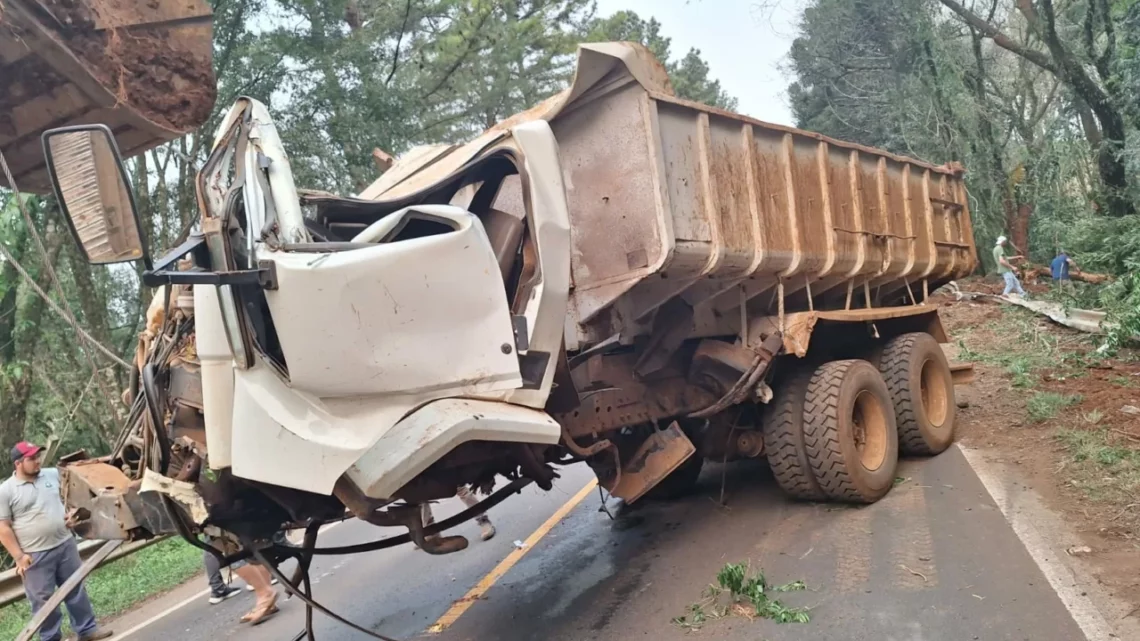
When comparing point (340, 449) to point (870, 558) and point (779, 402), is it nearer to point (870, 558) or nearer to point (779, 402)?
point (870, 558)

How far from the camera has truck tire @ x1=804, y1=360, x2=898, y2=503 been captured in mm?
5441

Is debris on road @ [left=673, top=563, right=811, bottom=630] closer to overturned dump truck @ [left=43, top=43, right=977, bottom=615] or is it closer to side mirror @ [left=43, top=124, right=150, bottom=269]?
overturned dump truck @ [left=43, top=43, right=977, bottom=615]

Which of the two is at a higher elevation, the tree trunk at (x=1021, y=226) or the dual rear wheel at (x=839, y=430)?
the tree trunk at (x=1021, y=226)

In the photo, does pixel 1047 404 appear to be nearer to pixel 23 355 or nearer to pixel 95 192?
pixel 95 192

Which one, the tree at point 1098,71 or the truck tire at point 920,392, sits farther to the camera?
the tree at point 1098,71

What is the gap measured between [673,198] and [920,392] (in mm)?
3546

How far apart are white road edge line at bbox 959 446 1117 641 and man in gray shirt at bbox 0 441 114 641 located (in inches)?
230

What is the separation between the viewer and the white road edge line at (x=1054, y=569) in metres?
3.46

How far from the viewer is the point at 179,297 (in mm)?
3367

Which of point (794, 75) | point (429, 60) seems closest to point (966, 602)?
point (429, 60)

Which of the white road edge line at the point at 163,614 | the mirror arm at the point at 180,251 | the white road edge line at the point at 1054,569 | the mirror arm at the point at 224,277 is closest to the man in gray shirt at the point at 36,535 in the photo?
the white road edge line at the point at 163,614

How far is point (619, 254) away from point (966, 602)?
236cm

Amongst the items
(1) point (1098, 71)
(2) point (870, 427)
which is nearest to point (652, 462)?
(2) point (870, 427)

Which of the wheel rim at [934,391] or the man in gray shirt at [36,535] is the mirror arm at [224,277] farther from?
the wheel rim at [934,391]
